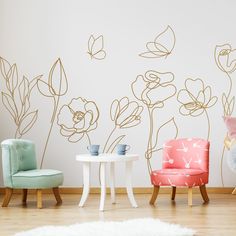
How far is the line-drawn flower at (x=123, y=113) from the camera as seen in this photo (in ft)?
21.9

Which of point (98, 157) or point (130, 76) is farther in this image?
point (130, 76)

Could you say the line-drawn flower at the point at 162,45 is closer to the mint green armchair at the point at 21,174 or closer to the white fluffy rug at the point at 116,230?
the mint green armchair at the point at 21,174

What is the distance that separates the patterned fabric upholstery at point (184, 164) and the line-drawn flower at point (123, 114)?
27.0 inches

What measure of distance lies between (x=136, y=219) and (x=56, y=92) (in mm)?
2500

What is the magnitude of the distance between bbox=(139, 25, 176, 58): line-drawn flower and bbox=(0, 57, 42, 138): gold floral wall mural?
4.89ft

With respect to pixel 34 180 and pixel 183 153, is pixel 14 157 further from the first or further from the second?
pixel 183 153

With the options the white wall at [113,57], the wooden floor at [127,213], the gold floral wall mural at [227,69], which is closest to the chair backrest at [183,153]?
the wooden floor at [127,213]

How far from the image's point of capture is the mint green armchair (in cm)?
562

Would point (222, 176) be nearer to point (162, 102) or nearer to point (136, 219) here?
point (162, 102)

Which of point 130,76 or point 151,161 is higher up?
point 130,76

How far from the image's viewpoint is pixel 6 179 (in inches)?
226

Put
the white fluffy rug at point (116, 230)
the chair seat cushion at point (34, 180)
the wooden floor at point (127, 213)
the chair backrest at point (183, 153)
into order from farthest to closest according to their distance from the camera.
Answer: the chair backrest at point (183, 153), the chair seat cushion at point (34, 180), the wooden floor at point (127, 213), the white fluffy rug at point (116, 230)

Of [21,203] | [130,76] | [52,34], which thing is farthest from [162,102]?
[21,203]

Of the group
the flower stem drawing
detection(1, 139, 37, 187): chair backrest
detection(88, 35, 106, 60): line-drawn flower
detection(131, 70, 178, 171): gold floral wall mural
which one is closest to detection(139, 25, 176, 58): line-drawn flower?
detection(131, 70, 178, 171): gold floral wall mural
